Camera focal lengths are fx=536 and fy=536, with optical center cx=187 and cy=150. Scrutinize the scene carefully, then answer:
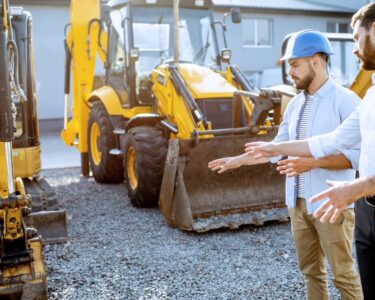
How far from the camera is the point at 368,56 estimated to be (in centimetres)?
232

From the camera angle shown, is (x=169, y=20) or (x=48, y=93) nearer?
(x=169, y=20)

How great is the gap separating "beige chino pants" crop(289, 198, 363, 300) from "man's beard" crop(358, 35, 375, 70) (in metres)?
0.97

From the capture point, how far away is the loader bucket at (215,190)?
18.8 ft

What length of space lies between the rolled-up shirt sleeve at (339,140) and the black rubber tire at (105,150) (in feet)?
18.8

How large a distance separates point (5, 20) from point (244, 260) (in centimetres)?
291

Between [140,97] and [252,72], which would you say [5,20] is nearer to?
[140,97]

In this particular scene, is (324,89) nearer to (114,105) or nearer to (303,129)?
(303,129)

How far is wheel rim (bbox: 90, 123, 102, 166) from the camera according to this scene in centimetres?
892

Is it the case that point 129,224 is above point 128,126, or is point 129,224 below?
below

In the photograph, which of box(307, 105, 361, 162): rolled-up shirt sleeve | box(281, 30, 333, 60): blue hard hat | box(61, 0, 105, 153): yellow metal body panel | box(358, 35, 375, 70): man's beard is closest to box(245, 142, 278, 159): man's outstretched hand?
box(307, 105, 361, 162): rolled-up shirt sleeve

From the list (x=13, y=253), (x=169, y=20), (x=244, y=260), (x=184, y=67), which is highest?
(x=169, y=20)

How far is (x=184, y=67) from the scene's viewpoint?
7117 millimetres

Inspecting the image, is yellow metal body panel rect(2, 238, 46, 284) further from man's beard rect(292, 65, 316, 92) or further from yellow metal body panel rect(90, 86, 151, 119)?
yellow metal body panel rect(90, 86, 151, 119)

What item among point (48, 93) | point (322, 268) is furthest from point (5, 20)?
point (48, 93)
